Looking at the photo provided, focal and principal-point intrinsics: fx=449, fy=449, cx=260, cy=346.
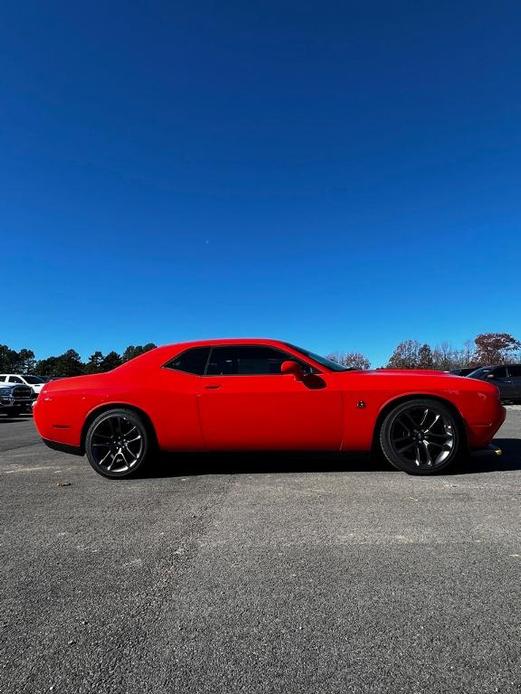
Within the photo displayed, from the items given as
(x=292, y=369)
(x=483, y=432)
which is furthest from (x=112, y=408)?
(x=483, y=432)

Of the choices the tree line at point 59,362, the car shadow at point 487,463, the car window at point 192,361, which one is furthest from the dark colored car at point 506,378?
the tree line at point 59,362

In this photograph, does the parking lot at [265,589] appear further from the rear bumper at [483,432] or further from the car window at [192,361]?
the car window at [192,361]

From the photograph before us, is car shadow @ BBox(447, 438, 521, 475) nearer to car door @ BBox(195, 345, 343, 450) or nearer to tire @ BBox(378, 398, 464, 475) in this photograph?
tire @ BBox(378, 398, 464, 475)

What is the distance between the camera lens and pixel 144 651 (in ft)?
5.75

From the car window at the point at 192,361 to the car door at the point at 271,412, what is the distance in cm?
21

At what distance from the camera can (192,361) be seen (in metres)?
4.97

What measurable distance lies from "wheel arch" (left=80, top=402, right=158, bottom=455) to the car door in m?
0.57

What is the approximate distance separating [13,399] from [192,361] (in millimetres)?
14822

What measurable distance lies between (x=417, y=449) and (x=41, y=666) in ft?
12.1

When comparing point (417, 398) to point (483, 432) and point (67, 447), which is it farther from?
point (67, 447)

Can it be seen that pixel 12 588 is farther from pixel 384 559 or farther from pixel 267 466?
pixel 267 466

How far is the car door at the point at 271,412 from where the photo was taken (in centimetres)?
452

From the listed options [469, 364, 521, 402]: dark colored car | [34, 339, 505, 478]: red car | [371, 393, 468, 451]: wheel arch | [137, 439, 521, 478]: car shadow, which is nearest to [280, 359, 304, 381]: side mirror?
[34, 339, 505, 478]: red car

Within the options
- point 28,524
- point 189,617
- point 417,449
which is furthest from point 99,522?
point 417,449
